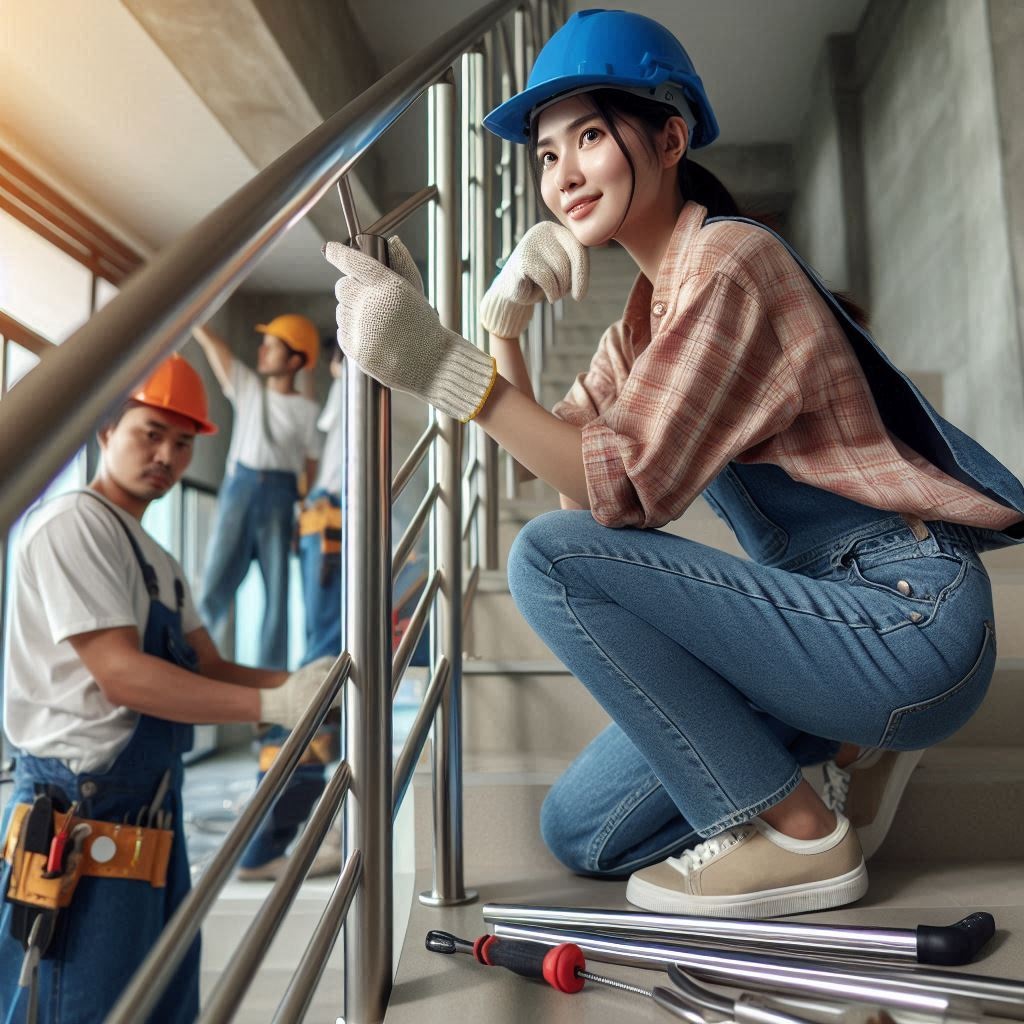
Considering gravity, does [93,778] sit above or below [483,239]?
below

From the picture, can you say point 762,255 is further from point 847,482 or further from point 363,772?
point 363,772

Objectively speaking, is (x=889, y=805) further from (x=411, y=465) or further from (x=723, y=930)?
(x=411, y=465)

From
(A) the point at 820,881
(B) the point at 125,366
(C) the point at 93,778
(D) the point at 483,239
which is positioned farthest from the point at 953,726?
(C) the point at 93,778

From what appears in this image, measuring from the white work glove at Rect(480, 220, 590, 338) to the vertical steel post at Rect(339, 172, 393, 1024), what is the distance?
40 centimetres

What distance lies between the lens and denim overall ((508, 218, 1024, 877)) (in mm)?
981

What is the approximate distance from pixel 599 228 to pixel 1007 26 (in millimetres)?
2634

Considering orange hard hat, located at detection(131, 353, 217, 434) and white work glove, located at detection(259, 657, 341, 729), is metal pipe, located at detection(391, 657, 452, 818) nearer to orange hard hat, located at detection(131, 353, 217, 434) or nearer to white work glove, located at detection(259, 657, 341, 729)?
white work glove, located at detection(259, 657, 341, 729)

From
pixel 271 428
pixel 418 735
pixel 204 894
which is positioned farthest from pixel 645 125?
pixel 271 428

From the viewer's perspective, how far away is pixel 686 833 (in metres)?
1.15

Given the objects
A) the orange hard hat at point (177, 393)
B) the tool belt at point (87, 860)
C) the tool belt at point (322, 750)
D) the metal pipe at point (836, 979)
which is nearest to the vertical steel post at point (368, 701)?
the metal pipe at point (836, 979)

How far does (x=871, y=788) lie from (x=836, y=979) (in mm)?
481

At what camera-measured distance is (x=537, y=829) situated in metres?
1.23

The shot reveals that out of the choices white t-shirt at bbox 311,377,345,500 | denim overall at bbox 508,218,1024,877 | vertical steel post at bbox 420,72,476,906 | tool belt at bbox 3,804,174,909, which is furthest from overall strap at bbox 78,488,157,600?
white t-shirt at bbox 311,377,345,500

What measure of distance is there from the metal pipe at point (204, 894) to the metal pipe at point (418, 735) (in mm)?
193
